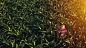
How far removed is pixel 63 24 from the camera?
3.73m

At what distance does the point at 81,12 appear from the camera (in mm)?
4422

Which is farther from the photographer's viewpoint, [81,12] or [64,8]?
[64,8]

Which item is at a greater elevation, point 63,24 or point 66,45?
point 63,24

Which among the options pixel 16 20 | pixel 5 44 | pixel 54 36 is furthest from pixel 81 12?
pixel 5 44

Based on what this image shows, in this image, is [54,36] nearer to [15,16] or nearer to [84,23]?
[84,23]

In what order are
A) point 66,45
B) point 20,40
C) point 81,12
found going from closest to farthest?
1. point 66,45
2. point 20,40
3. point 81,12

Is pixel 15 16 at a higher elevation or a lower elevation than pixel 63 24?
higher

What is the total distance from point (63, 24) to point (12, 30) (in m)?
1.88

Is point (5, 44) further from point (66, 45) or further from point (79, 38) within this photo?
point (79, 38)

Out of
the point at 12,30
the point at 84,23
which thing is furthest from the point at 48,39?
the point at 84,23

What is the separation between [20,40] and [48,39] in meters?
0.91

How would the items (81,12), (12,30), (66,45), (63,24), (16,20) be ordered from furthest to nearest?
(81,12)
(16,20)
(63,24)
(12,30)
(66,45)

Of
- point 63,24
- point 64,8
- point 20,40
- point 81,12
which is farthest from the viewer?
point 64,8

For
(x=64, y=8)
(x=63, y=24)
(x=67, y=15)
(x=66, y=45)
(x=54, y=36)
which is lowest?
(x=66, y=45)
